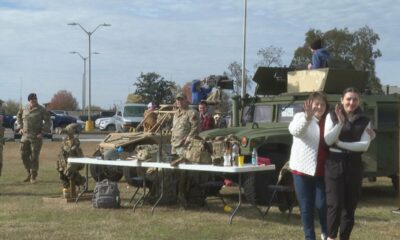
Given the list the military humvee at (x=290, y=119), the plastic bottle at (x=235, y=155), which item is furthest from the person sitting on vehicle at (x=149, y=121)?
the plastic bottle at (x=235, y=155)

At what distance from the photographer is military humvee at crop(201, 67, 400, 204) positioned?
356 inches

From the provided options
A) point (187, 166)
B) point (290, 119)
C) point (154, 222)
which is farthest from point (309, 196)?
point (290, 119)

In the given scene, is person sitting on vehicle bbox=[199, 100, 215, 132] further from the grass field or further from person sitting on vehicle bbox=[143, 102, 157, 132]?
the grass field

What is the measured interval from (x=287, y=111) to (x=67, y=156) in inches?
142

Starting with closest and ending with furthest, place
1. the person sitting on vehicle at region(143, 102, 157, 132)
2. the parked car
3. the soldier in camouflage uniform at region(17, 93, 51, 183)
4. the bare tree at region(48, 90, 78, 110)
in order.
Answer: the person sitting on vehicle at region(143, 102, 157, 132), the soldier in camouflage uniform at region(17, 93, 51, 183), the parked car, the bare tree at region(48, 90, 78, 110)

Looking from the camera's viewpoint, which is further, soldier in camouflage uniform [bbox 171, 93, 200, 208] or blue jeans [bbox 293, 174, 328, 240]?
soldier in camouflage uniform [bbox 171, 93, 200, 208]

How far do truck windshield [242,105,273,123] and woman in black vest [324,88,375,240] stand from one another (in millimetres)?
4611

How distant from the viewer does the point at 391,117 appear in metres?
9.89

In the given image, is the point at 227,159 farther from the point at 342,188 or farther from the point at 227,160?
the point at 342,188

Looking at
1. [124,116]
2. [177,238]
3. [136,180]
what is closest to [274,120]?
[136,180]

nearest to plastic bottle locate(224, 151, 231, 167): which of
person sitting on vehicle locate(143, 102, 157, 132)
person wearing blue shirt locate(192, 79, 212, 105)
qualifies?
person sitting on vehicle locate(143, 102, 157, 132)

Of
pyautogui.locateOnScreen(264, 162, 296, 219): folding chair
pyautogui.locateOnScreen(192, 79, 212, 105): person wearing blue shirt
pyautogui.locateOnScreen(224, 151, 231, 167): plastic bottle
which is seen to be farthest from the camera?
pyautogui.locateOnScreen(192, 79, 212, 105): person wearing blue shirt

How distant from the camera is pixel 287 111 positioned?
1024cm

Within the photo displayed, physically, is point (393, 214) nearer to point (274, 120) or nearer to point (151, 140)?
point (274, 120)
